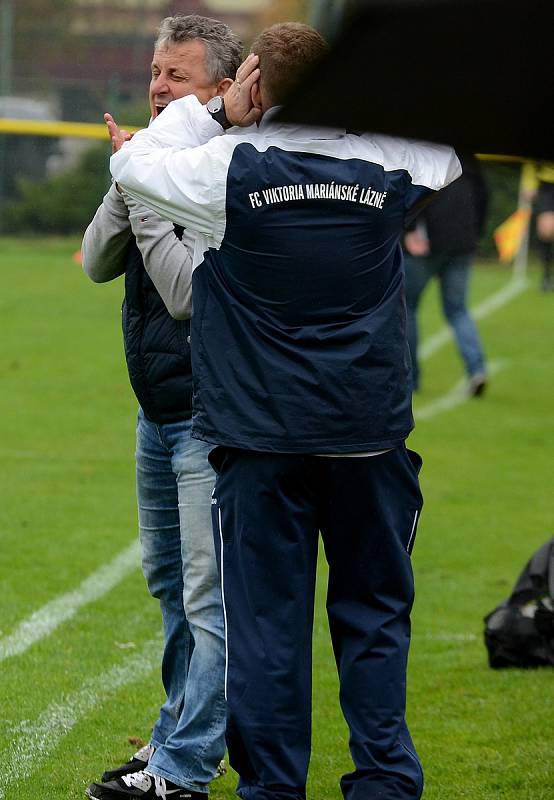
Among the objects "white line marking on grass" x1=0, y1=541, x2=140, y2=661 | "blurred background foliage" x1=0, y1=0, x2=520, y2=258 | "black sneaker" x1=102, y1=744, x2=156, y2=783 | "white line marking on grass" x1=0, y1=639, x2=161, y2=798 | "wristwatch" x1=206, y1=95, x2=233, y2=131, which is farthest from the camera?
"blurred background foliage" x1=0, y1=0, x2=520, y2=258

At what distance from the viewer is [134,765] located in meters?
3.63

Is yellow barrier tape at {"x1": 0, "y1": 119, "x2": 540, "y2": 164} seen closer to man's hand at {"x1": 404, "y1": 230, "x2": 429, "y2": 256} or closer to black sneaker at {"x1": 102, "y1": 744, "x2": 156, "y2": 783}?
man's hand at {"x1": 404, "y1": 230, "x2": 429, "y2": 256}

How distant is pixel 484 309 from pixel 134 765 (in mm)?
15868

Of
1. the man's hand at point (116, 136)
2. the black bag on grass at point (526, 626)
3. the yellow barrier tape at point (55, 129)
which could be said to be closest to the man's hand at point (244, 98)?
the man's hand at point (116, 136)

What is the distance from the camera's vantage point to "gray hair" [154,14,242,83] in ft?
11.0

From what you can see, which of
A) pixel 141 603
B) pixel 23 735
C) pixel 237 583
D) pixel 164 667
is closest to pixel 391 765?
pixel 237 583

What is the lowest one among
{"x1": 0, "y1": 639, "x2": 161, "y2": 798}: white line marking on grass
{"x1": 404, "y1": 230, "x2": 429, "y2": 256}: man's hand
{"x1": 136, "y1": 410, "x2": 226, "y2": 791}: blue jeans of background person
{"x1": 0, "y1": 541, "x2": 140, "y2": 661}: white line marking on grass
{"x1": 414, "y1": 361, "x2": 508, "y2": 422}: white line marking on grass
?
{"x1": 414, "y1": 361, "x2": 508, "y2": 422}: white line marking on grass

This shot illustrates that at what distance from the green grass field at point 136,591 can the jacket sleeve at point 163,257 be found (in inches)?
56.1

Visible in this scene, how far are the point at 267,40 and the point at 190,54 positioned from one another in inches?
36.1

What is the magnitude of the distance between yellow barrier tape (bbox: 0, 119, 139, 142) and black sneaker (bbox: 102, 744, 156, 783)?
54.7 feet

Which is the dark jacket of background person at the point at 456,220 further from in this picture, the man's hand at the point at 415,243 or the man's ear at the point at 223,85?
the man's ear at the point at 223,85

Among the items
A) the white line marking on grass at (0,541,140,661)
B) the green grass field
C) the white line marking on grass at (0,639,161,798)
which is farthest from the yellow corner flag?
the white line marking on grass at (0,639,161,798)

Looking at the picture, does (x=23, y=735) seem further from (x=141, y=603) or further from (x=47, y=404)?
(x=47, y=404)

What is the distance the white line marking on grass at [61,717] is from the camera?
12.3 feet
